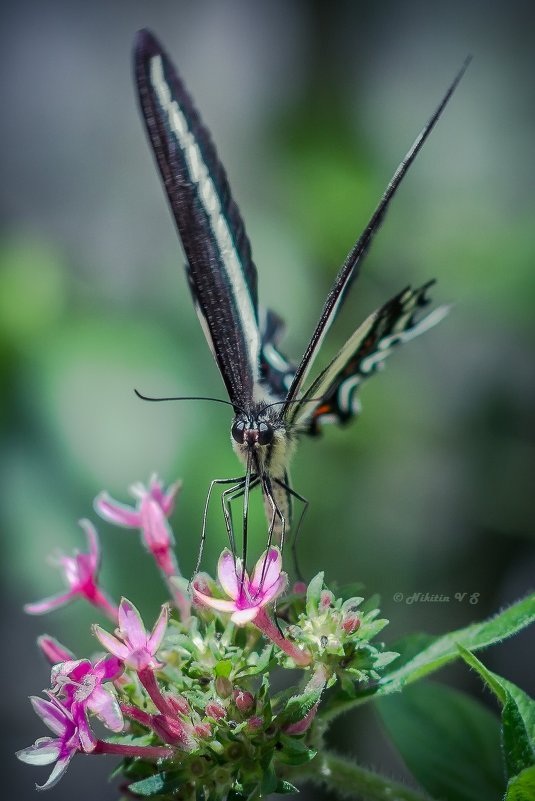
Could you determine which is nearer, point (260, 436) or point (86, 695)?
point (86, 695)

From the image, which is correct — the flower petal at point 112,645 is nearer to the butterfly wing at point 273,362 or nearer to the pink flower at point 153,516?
the pink flower at point 153,516

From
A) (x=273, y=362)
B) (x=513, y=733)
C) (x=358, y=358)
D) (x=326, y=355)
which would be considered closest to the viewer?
(x=513, y=733)

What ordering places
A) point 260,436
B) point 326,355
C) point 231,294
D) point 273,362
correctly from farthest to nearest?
point 326,355
point 273,362
point 231,294
point 260,436

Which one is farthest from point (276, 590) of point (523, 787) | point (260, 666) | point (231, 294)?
point (231, 294)

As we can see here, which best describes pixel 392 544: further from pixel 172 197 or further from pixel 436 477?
pixel 172 197

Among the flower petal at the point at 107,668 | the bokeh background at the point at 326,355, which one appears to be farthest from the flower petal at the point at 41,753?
the bokeh background at the point at 326,355

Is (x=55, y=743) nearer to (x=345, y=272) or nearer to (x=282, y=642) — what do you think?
(x=282, y=642)

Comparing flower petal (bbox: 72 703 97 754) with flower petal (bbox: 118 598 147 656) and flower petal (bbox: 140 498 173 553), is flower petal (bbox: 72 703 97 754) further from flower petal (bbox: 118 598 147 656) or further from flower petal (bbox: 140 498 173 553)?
flower petal (bbox: 140 498 173 553)
